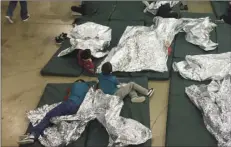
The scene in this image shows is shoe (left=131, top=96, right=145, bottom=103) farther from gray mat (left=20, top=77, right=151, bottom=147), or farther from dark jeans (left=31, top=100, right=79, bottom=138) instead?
dark jeans (left=31, top=100, right=79, bottom=138)

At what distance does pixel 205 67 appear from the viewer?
3486mm

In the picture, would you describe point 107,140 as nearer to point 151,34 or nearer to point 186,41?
point 151,34

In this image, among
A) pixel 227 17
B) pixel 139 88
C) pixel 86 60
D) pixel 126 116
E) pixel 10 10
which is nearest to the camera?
pixel 126 116

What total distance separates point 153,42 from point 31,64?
1630mm

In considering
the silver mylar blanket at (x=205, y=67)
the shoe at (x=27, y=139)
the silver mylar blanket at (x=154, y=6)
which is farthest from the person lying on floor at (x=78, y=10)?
the shoe at (x=27, y=139)

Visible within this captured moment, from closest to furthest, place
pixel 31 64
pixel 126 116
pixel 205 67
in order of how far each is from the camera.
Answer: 1. pixel 126 116
2. pixel 205 67
3. pixel 31 64

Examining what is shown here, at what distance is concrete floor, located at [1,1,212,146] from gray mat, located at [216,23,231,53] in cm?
88

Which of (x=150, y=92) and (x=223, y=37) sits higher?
(x=223, y=37)

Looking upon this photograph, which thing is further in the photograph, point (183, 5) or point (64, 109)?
point (183, 5)

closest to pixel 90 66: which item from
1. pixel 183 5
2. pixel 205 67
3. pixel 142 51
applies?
pixel 142 51

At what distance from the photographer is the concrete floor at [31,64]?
10.2 feet

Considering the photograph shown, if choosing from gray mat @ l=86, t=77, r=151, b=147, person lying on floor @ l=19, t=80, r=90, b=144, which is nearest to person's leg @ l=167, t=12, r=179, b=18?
gray mat @ l=86, t=77, r=151, b=147

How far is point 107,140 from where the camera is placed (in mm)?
2783

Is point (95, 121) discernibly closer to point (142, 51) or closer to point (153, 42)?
point (142, 51)
